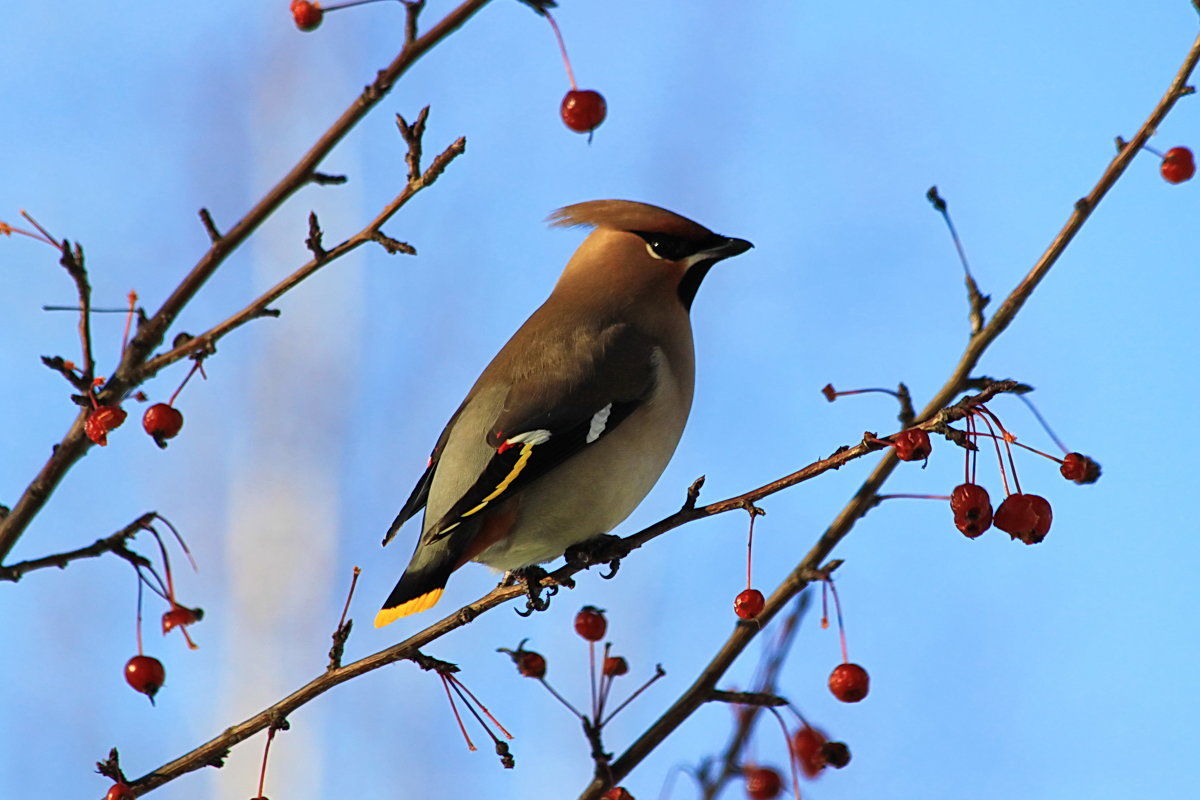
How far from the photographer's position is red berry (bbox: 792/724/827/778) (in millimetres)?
2353

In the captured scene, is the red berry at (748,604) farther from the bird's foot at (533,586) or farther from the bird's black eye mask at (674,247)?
the bird's black eye mask at (674,247)

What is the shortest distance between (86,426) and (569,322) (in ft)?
5.41

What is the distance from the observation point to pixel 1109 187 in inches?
90.0

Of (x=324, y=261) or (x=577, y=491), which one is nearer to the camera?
(x=324, y=261)

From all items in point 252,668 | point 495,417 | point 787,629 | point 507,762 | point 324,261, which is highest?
point 252,668

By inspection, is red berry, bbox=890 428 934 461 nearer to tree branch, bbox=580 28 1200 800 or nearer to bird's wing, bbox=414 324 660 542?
tree branch, bbox=580 28 1200 800

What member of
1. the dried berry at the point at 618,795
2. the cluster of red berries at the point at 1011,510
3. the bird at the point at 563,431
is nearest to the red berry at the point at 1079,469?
the cluster of red berries at the point at 1011,510

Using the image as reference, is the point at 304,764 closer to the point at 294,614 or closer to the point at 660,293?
the point at 294,614

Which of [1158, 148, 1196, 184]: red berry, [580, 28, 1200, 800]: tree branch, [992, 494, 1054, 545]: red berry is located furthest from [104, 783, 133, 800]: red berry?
[1158, 148, 1196, 184]: red berry

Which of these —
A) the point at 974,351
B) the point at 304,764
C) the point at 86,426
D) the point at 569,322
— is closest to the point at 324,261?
the point at 86,426

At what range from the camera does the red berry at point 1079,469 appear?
2047mm

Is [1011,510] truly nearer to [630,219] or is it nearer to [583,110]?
[583,110]

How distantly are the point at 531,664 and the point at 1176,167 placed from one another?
1532 millimetres

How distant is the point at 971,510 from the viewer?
2090 millimetres
